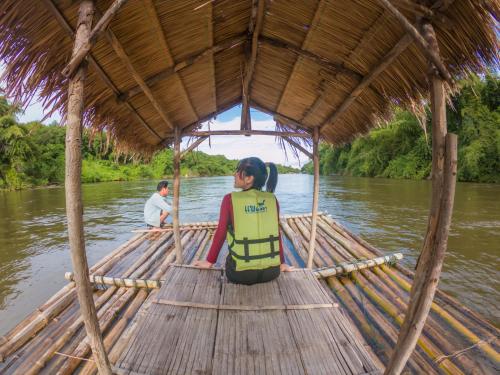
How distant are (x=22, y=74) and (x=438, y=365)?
13.1 ft

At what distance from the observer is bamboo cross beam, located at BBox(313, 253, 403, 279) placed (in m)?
3.93

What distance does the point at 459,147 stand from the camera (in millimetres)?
22391

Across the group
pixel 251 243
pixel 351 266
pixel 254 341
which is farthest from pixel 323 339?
pixel 351 266

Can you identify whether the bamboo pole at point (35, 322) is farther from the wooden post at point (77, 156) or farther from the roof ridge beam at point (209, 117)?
the roof ridge beam at point (209, 117)

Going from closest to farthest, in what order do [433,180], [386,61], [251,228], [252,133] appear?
1. [433,180]
2. [386,61]
3. [251,228]
4. [252,133]

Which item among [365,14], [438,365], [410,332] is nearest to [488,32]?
[365,14]

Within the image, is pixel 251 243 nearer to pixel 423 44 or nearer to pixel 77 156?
pixel 77 156

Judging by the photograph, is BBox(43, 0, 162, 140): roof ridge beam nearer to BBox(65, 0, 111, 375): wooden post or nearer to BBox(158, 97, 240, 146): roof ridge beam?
BBox(65, 0, 111, 375): wooden post

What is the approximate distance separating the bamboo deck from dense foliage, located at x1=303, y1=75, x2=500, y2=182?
9751mm

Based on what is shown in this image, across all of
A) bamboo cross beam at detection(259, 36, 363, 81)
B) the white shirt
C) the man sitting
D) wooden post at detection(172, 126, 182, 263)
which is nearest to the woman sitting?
bamboo cross beam at detection(259, 36, 363, 81)

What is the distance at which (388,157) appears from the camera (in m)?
31.7

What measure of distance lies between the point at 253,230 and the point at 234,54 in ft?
6.93

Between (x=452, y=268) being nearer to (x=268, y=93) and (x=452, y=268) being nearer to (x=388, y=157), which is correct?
(x=268, y=93)

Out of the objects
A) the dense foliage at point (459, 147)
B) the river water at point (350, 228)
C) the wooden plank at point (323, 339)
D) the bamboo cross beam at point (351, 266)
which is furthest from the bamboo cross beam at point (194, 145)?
the dense foliage at point (459, 147)
